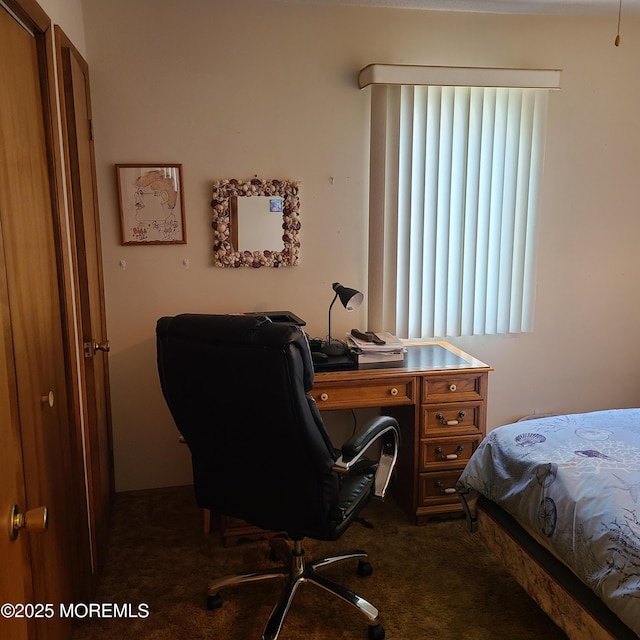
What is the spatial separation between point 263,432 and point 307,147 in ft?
5.36

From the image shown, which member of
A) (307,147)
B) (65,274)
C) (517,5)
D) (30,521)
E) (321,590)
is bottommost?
(321,590)

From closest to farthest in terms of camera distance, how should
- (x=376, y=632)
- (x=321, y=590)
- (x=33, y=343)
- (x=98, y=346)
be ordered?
(x=33, y=343) < (x=376, y=632) < (x=321, y=590) < (x=98, y=346)

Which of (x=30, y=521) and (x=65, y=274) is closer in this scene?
(x=30, y=521)

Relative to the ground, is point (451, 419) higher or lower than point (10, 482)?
lower

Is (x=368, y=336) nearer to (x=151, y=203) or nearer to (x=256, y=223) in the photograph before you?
(x=256, y=223)

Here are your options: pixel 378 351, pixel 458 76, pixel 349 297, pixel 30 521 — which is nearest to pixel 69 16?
pixel 349 297

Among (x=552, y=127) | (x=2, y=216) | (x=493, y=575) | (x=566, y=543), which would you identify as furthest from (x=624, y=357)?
(x=2, y=216)

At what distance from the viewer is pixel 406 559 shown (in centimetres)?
248

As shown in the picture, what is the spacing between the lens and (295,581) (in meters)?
2.12

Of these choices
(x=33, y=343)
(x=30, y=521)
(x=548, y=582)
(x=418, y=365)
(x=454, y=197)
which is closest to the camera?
(x=30, y=521)

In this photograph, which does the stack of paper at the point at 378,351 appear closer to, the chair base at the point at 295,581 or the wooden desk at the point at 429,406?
the wooden desk at the point at 429,406

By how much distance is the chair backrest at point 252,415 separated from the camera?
1.73 meters

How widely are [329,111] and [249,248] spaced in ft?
2.54

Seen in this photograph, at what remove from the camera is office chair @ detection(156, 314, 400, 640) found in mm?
1737
